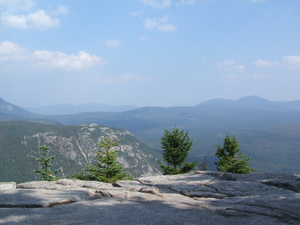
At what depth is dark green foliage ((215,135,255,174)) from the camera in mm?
38469

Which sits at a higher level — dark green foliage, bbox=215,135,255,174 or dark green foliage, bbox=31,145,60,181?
dark green foliage, bbox=215,135,255,174

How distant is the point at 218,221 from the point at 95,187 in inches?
485

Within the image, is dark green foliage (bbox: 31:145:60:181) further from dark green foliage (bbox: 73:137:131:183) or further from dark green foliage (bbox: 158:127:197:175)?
dark green foliage (bbox: 158:127:197:175)

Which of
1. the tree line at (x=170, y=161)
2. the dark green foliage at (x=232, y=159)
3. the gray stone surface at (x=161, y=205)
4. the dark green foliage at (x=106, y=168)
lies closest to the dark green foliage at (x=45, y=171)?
the tree line at (x=170, y=161)

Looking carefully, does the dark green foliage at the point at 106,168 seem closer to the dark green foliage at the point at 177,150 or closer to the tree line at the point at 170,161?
the tree line at the point at 170,161

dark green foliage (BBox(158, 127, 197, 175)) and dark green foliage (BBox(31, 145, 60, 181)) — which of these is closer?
dark green foliage (BBox(158, 127, 197, 175))

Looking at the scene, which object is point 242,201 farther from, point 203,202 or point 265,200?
point 203,202

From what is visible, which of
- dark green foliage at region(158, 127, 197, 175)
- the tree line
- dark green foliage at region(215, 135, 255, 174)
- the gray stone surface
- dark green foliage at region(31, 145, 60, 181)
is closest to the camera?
the gray stone surface

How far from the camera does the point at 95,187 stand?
66.8 ft

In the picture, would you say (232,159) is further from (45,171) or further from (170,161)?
(45,171)

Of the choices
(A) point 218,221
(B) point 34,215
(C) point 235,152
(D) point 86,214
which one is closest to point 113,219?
(D) point 86,214

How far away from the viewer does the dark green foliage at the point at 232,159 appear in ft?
126

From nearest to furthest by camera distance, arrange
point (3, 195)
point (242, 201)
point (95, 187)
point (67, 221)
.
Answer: point (67, 221) < point (242, 201) < point (3, 195) < point (95, 187)

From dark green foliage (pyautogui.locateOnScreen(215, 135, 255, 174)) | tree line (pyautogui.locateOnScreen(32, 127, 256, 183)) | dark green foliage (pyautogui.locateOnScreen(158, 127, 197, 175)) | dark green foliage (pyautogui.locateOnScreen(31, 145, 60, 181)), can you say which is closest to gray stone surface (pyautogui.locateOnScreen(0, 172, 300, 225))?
tree line (pyautogui.locateOnScreen(32, 127, 256, 183))
